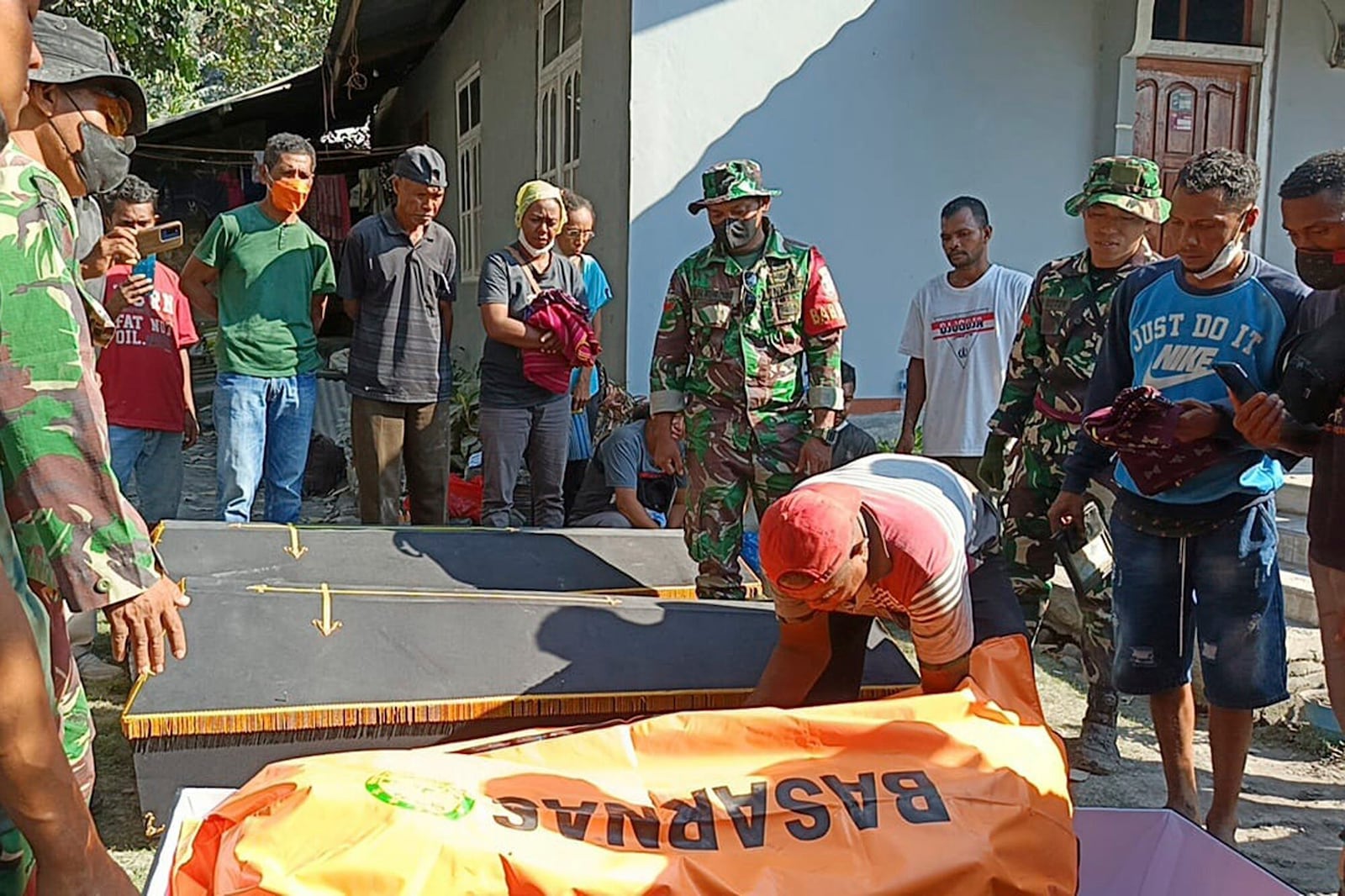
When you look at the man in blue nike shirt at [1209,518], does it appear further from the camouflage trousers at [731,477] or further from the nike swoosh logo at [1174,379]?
the camouflage trousers at [731,477]

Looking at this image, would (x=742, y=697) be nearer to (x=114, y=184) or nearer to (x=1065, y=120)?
(x=114, y=184)

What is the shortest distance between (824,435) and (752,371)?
33 centimetres

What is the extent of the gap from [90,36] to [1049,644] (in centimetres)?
407

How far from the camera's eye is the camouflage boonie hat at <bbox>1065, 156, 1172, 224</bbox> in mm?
3381

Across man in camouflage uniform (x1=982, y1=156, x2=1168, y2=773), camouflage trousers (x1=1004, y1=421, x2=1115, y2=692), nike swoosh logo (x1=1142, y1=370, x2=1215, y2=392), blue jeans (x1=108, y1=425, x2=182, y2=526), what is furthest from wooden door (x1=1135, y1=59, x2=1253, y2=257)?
blue jeans (x1=108, y1=425, x2=182, y2=526)

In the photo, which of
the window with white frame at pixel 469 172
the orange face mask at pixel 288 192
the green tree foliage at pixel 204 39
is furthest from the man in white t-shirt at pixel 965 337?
the window with white frame at pixel 469 172

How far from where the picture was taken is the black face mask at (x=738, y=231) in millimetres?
4070

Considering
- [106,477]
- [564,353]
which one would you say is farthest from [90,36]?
[564,353]

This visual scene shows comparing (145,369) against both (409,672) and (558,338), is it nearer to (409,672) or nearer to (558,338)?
(558,338)

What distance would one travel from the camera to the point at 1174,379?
2852mm

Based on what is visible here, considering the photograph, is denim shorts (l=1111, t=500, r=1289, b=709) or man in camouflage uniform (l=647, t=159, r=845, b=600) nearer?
denim shorts (l=1111, t=500, r=1289, b=709)

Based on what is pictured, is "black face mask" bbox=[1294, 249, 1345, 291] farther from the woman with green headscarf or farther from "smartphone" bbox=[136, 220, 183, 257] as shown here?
"smartphone" bbox=[136, 220, 183, 257]

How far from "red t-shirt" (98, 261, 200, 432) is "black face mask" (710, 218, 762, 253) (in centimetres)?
227

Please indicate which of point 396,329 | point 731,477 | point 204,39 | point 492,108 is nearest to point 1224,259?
point 731,477
